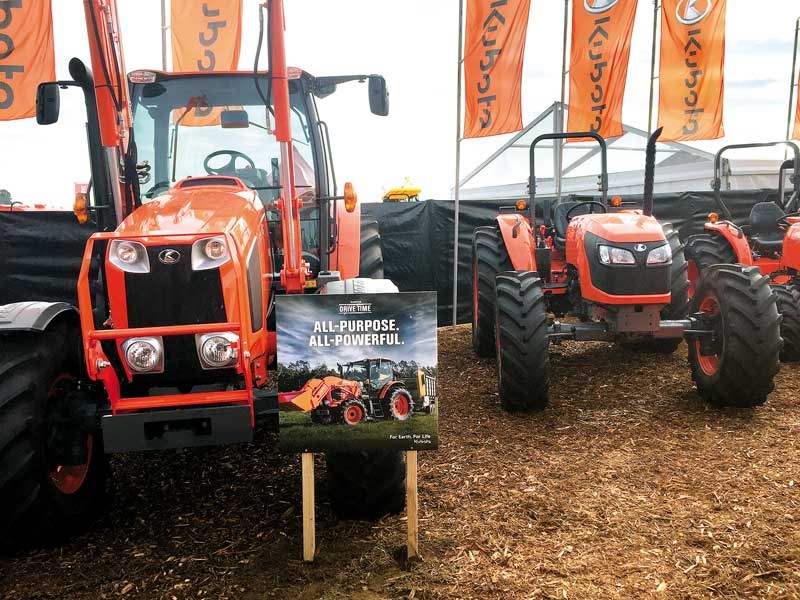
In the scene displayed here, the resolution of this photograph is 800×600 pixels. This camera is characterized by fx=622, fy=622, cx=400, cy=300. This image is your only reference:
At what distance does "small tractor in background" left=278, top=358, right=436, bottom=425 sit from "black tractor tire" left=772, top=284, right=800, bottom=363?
466 cm

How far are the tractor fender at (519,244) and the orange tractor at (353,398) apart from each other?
10.3ft

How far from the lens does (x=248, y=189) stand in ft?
12.5

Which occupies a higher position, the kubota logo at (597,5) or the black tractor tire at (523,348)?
the kubota logo at (597,5)

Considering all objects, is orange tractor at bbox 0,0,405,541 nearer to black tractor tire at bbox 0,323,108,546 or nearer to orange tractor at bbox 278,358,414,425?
black tractor tire at bbox 0,323,108,546

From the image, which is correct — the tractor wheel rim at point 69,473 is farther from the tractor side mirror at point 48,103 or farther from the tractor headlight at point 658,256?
the tractor headlight at point 658,256

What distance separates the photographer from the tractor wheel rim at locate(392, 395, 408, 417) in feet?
8.67

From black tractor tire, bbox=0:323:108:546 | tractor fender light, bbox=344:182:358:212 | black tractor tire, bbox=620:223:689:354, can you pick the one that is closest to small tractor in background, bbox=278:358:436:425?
black tractor tire, bbox=0:323:108:546

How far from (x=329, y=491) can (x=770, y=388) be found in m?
3.21

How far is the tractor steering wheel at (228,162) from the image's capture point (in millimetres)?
4199

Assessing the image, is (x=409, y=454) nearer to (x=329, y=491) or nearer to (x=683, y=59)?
(x=329, y=491)

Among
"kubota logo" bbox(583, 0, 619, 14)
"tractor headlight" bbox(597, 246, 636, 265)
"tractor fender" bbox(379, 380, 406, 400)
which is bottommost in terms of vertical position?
"tractor fender" bbox(379, 380, 406, 400)

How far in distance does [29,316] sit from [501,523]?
2448 millimetres

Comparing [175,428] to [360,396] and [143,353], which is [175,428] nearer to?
[143,353]

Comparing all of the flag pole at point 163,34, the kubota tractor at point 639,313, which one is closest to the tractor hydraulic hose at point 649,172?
the kubota tractor at point 639,313
